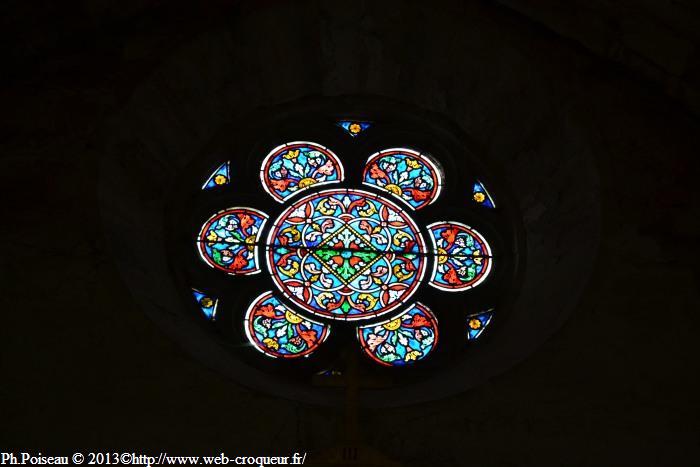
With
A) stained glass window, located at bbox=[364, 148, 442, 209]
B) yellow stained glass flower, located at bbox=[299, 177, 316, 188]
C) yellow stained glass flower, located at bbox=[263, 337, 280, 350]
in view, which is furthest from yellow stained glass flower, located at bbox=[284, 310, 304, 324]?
stained glass window, located at bbox=[364, 148, 442, 209]

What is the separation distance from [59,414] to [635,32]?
13.3 feet

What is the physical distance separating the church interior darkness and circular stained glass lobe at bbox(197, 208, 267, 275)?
0.07 m

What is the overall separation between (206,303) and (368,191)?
4.52 feet

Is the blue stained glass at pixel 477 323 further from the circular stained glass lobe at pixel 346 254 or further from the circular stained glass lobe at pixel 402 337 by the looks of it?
the circular stained glass lobe at pixel 346 254

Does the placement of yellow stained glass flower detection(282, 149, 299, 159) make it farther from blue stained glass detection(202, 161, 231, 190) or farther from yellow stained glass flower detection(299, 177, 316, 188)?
blue stained glass detection(202, 161, 231, 190)

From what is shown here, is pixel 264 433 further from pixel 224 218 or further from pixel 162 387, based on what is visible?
pixel 224 218

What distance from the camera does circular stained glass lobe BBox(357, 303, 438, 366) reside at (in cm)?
617

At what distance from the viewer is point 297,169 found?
22.8 ft

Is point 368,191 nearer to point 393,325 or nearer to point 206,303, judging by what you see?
point 393,325

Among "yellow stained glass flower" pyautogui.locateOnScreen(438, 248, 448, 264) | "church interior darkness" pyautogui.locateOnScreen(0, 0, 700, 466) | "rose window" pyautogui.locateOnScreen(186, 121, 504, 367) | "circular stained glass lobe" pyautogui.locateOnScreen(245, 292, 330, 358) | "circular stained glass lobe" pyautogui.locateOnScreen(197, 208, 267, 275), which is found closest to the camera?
"church interior darkness" pyautogui.locateOnScreen(0, 0, 700, 466)

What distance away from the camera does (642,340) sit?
18.4 feet

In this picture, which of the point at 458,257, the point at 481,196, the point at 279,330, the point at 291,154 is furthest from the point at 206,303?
the point at 481,196

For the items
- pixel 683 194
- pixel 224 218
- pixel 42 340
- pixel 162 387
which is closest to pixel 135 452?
pixel 162 387

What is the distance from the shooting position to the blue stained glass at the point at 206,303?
246 inches
